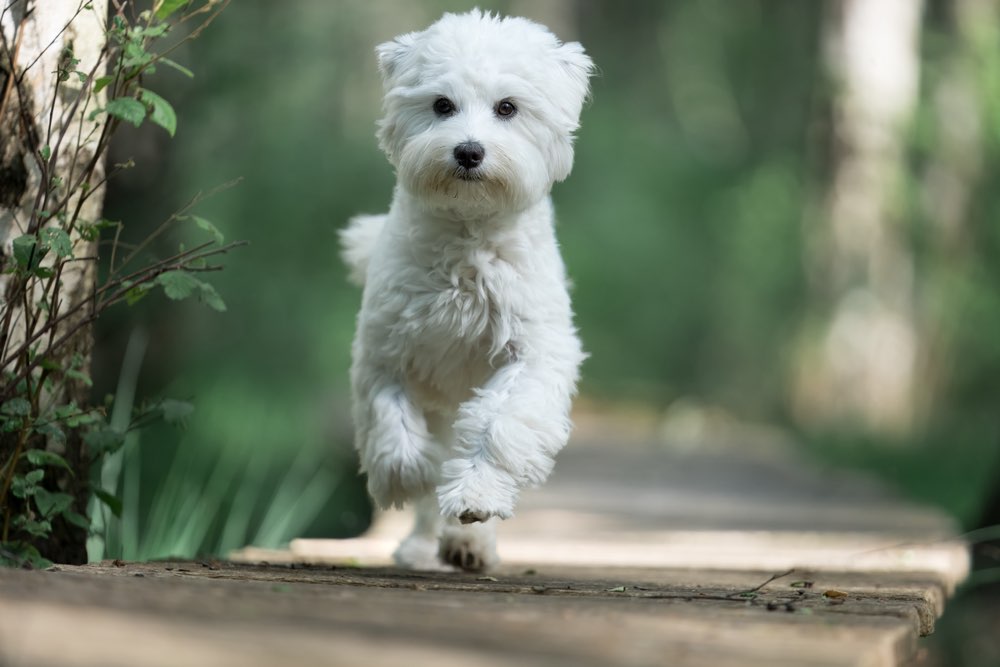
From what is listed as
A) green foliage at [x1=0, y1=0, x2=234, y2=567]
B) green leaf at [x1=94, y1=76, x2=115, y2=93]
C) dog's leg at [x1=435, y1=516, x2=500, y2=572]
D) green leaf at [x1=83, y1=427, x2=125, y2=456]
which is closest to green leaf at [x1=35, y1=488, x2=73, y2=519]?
green foliage at [x1=0, y1=0, x2=234, y2=567]

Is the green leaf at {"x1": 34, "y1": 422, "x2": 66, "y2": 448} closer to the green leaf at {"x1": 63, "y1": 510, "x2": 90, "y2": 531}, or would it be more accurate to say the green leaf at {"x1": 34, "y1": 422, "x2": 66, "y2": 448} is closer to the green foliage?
the green foliage

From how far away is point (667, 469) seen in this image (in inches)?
358

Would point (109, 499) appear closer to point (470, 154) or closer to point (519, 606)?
point (470, 154)

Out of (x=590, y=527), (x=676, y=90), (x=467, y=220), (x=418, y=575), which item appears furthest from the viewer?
(x=676, y=90)

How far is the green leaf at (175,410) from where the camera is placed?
3.75 m

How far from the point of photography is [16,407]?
3320mm

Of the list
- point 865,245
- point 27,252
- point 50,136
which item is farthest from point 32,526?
point 865,245

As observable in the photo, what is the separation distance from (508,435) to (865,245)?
1072 cm

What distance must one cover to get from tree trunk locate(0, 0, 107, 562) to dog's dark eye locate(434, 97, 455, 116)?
975mm

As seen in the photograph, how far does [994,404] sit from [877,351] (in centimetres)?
157

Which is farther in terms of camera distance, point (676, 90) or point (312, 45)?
point (676, 90)

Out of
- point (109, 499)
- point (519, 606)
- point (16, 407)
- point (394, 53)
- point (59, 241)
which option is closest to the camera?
point (519, 606)

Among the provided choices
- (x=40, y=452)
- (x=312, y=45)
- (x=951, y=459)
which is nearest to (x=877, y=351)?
(x=951, y=459)

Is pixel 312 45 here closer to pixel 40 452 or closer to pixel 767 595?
pixel 40 452
